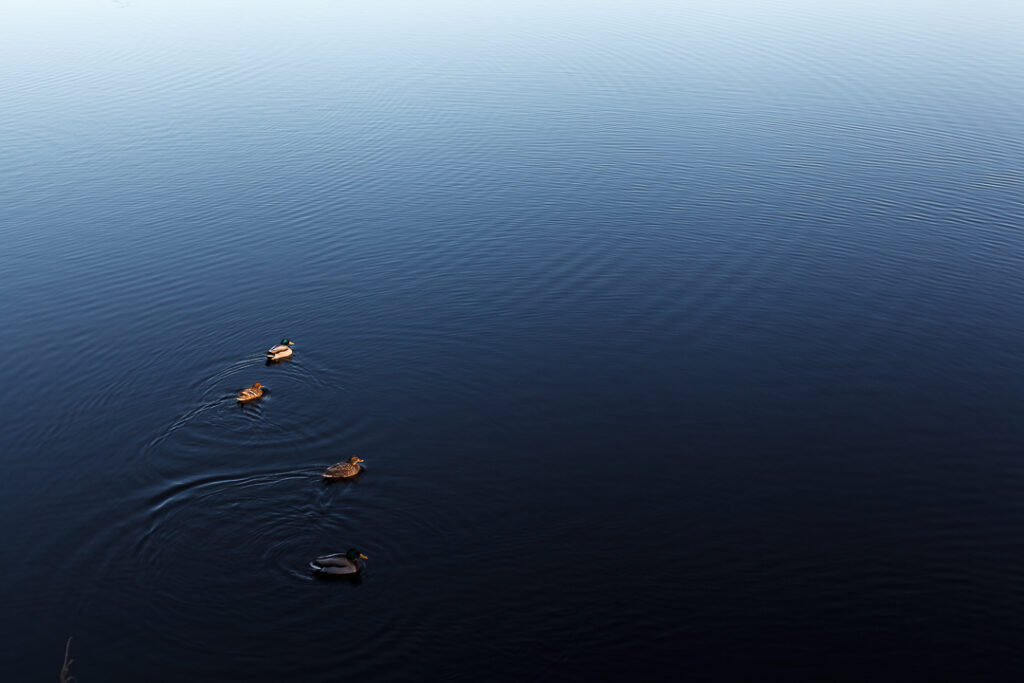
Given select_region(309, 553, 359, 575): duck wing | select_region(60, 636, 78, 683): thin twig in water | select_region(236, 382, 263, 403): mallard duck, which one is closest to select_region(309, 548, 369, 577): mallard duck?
select_region(309, 553, 359, 575): duck wing

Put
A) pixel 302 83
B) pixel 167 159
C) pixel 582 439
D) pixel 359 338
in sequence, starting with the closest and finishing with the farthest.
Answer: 1. pixel 582 439
2. pixel 359 338
3. pixel 167 159
4. pixel 302 83

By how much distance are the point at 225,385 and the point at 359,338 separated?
5.25 meters

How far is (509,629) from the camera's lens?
62.3ft

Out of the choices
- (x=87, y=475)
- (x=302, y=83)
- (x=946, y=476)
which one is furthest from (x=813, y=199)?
(x=302, y=83)

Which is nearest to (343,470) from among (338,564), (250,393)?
(338,564)

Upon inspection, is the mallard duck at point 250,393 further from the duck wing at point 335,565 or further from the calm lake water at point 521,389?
the duck wing at point 335,565

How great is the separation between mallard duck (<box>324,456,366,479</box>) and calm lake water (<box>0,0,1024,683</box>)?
1.36 feet

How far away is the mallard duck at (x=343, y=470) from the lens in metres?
22.8

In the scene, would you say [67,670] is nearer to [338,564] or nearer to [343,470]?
[338,564]

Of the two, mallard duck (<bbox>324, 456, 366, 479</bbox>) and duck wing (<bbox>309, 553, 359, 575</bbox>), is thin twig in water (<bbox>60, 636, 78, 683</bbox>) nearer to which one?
duck wing (<bbox>309, 553, 359, 575</bbox>)

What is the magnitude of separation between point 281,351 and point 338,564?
10.8 meters

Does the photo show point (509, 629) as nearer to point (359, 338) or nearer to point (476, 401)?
point (476, 401)

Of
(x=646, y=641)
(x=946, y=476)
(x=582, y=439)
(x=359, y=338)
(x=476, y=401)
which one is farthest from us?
(x=359, y=338)

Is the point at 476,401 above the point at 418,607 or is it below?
above
